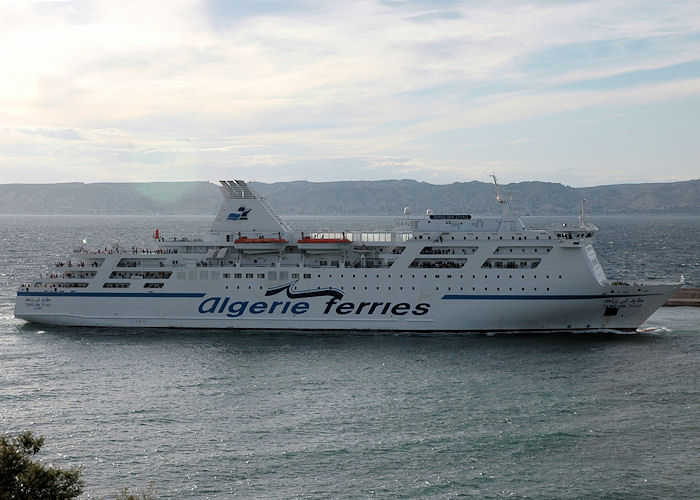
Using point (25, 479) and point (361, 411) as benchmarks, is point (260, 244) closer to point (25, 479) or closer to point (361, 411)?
point (361, 411)

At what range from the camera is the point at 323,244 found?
38.2m

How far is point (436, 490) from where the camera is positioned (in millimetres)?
18703

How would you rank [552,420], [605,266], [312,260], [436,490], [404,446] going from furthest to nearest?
1. [605,266]
2. [312,260]
3. [552,420]
4. [404,446]
5. [436,490]

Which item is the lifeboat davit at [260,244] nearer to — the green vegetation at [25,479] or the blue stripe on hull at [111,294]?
the blue stripe on hull at [111,294]

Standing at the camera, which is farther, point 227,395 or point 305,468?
point 227,395

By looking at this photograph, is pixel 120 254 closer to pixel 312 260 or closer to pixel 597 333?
pixel 312 260

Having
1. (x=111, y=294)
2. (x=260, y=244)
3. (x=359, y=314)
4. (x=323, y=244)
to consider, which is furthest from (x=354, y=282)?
(x=111, y=294)

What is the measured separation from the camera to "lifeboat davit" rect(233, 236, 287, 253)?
3897 cm

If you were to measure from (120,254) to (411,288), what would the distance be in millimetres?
16631

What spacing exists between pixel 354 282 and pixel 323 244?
113 inches

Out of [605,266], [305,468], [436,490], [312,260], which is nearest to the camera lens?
[436,490]

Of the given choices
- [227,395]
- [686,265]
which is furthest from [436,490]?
[686,265]

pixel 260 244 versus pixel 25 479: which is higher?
pixel 260 244

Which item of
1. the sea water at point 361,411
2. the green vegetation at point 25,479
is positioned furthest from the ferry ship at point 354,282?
the green vegetation at point 25,479
